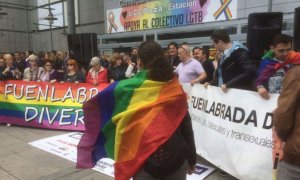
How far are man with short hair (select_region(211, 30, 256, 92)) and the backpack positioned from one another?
196 cm

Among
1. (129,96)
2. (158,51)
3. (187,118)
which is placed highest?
(158,51)

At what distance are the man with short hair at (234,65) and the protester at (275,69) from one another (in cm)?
19

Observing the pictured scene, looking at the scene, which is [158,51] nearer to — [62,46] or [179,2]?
[179,2]

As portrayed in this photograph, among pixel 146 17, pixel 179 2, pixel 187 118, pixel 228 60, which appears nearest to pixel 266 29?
pixel 228 60

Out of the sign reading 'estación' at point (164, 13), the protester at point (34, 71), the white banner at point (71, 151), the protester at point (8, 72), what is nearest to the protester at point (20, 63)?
the protester at point (8, 72)

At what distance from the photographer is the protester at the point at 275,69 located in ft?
11.0

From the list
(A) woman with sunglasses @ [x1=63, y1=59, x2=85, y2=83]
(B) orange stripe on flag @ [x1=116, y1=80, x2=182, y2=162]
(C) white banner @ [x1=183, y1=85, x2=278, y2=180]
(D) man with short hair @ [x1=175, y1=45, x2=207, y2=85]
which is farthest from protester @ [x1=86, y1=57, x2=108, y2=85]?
(B) orange stripe on flag @ [x1=116, y1=80, x2=182, y2=162]

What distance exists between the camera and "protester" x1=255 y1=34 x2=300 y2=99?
337 centimetres

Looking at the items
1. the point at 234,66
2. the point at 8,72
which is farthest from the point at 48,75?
the point at 234,66

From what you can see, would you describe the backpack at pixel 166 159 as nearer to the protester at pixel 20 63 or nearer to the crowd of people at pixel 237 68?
the crowd of people at pixel 237 68

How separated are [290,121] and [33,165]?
154 inches

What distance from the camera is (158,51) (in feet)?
6.90

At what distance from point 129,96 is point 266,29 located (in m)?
4.15

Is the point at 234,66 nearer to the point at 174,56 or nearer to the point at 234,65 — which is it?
the point at 234,65
